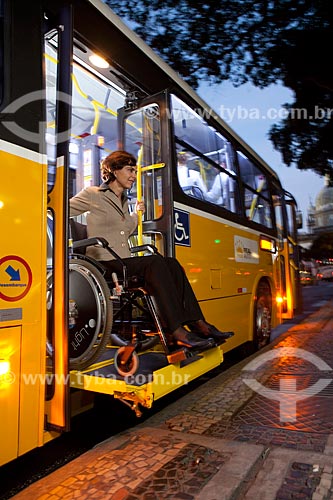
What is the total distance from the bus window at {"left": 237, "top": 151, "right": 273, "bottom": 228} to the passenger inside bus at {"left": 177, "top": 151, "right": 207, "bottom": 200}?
4.74 feet

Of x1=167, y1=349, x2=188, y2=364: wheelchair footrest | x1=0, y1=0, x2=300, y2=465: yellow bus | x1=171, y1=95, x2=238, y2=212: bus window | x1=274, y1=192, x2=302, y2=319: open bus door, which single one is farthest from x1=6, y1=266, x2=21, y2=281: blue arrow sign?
x1=274, y1=192, x2=302, y2=319: open bus door

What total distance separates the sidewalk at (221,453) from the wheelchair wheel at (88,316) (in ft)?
2.32

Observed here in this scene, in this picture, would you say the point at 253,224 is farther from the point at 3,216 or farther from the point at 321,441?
the point at 3,216

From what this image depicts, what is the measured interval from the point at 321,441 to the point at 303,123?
338 inches

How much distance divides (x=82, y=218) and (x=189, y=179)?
4.38ft

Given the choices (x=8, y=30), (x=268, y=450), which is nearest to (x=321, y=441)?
(x=268, y=450)

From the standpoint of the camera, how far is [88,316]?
Result: 287 cm

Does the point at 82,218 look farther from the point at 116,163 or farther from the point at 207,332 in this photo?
the point at 207,332

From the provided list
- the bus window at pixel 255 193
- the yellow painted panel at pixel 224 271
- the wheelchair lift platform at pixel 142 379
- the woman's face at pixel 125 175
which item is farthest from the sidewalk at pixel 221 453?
the bus window at pixel 255 193

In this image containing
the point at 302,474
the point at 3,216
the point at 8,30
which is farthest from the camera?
the point at 302,474

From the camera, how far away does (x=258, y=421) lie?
131 inches

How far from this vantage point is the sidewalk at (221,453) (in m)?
2.30

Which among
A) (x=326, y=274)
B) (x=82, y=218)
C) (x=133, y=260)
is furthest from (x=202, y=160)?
(x=326, y=274)

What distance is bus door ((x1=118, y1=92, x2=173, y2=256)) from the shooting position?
373 centimetres
